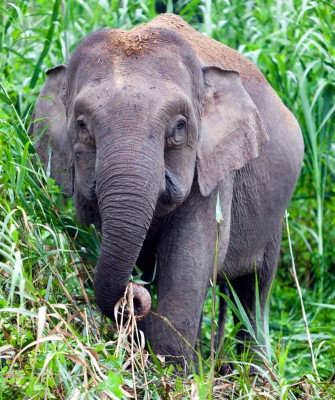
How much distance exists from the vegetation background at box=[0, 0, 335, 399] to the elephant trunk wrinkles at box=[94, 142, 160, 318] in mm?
255

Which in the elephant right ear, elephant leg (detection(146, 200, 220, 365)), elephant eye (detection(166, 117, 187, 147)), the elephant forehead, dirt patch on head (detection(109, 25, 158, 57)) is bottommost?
elephant leg (detection(146, 200, 220, 365))

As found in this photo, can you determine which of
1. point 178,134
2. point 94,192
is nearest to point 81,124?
point 94,192

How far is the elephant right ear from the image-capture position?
17.9ft

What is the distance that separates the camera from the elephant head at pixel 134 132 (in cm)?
467

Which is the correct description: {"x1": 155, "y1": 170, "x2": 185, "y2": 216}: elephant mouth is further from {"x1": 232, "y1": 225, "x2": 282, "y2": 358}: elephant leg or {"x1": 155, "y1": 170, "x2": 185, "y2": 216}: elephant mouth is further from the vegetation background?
{"x1": 232, "y1": 225, "x2": 282, "y2": 358}: elephant leg

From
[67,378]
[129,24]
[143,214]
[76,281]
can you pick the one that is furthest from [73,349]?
[129,24]

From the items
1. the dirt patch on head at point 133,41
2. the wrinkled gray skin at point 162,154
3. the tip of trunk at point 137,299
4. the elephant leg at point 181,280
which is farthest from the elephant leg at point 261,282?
the dirt patch on head at point 133,41

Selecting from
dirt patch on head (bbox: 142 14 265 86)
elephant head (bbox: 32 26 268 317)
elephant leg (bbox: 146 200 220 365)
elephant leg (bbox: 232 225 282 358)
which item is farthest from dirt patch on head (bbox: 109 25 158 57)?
elephant leg (bbox: 232 225 282 358)

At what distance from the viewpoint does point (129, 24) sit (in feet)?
25.1

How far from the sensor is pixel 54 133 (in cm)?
553

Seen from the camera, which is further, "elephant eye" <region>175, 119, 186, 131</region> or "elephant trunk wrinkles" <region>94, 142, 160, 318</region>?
"elephant eye" <region>175, 119, 186, 131</region>

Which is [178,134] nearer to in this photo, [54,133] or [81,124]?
[81,124]

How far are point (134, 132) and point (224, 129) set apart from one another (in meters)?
0.83

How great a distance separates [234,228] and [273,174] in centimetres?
40
